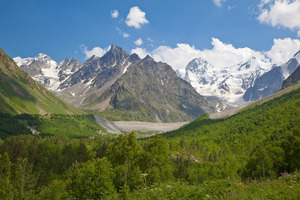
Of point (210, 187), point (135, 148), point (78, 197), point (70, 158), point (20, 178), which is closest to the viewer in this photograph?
point (210, 187)

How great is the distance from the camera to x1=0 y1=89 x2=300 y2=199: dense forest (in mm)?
15047

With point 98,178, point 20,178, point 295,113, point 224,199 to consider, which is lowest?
point 20,178

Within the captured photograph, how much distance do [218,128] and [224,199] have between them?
19614 cm

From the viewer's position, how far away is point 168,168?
49.2 metres

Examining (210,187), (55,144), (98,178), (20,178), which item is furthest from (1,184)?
(55,144)

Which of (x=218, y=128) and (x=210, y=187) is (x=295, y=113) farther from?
(x=210, y=187)

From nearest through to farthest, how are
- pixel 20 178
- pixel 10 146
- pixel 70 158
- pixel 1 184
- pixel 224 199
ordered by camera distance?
pixel 224 199 → pixel 1 184 → pixel 20 178 → pixel 10 146 → pixel 70 158

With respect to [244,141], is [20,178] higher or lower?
lower

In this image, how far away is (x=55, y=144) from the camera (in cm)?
17575

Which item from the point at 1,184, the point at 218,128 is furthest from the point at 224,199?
the point at 218,128

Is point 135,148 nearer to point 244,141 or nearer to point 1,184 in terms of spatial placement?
point 1,184

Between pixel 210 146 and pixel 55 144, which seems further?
pixel 55 144

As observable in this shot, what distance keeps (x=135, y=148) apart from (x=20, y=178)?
166 ft

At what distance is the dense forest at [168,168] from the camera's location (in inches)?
592
